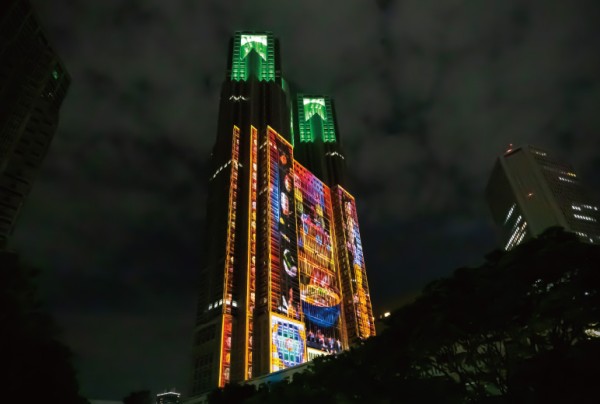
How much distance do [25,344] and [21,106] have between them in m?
56.0

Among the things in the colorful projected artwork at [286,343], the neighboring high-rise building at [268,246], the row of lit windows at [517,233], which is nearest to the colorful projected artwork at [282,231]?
the neighboring high-rise building at [268,246]

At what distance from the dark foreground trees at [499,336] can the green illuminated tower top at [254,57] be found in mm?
98672

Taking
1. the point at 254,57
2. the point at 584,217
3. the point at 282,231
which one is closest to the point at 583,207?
the point at 584,217

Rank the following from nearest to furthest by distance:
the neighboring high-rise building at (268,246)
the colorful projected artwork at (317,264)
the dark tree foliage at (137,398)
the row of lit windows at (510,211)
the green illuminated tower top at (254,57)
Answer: the dark tree foliage at (137,398) < the neighboring high-rise building at (268,246) < the colorful projected artwork at (317,264) < the green illuminated tower top at (254,57) < the row of lit windows at (510,211)

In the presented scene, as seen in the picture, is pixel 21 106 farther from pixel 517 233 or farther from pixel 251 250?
pixel 517 233

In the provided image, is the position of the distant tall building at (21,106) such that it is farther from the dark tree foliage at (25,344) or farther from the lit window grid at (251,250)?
the dark tree foliage at (25,344)

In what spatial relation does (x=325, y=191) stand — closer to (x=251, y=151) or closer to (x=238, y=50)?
(x=251, y=151)

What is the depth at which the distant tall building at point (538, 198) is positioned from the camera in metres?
120

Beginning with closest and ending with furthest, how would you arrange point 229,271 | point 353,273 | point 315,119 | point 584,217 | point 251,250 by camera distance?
point 229,271
point 251,250
point 353,273
point 584,217
point 315,119

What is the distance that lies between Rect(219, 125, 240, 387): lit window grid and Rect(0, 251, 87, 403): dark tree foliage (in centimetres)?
5734

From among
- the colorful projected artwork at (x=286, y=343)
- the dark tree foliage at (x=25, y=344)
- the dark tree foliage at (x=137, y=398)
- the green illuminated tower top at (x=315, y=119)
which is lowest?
the dark tree foliage at (x=25, y=344)

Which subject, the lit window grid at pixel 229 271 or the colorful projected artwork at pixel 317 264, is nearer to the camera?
the lit window grid at pixel 229 271

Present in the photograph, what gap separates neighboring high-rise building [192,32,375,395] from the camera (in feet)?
233

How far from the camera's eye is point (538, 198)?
128 m
